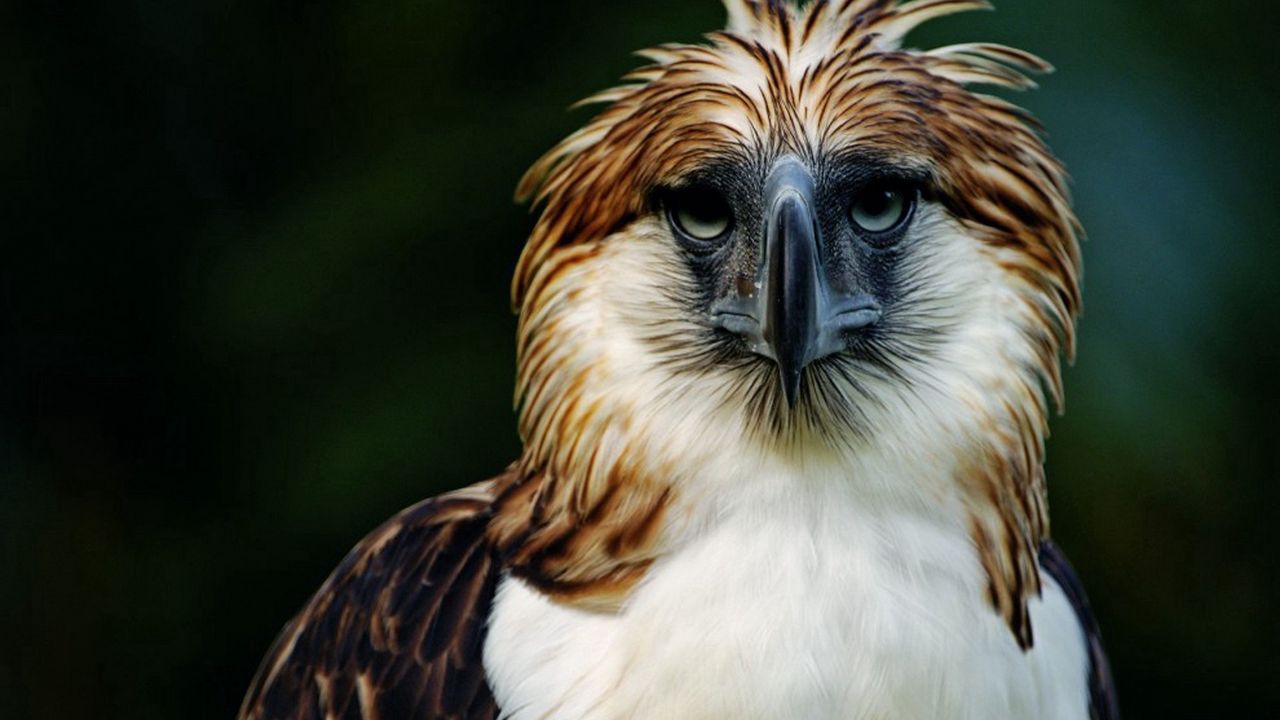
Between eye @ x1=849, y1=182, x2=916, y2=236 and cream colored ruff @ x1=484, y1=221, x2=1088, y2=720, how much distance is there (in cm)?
3

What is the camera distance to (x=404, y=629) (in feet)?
6.19

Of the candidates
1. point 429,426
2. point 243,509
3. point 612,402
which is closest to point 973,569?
point 612,402

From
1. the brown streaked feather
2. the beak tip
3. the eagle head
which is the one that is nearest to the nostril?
the eagle head

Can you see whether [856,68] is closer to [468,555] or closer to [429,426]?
[468,555]

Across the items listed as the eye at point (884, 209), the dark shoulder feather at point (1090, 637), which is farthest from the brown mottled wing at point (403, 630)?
the dark shoulder feather at point (1090, 637)

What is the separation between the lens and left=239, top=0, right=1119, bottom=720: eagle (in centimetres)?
167

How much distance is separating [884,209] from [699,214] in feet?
0.71

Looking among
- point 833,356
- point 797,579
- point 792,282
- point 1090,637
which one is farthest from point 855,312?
point 1090,637

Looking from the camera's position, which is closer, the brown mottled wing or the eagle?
the eagle

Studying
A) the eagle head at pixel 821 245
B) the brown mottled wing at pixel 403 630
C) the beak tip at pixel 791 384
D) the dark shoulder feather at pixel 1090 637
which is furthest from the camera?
the dark shoulder feather at pixel 1090 637

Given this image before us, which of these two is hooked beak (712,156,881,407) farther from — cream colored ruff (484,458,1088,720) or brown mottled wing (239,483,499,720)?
brown mottled wing (239,483,499,720)

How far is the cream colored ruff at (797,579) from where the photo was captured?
167 cm

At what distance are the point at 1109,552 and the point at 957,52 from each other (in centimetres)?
135

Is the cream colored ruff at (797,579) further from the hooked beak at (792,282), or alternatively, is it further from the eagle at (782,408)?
the hooked beak at (792,282)
